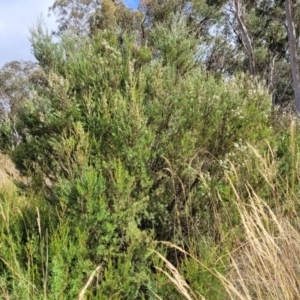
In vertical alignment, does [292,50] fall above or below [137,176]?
above

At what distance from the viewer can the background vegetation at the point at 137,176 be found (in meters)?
2.26

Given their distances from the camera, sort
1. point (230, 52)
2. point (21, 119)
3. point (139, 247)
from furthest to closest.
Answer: point (230, 52), point (21, 119), point (139, 247)

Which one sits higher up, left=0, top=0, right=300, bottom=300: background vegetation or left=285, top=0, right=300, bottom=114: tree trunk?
left=285, top=0, right=300, bottom=114: tree trunk

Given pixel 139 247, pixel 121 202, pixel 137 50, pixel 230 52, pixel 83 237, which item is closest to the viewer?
pixel 83 237

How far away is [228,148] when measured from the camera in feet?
11.5

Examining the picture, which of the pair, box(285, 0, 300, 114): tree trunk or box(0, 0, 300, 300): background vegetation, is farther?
box(285, 0, 300, 114): tree trunk

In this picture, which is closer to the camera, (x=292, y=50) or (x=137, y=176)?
(x=137, y=176)

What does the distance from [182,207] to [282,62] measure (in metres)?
23.4

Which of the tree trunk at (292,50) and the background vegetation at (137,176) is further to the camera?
the tree trunk at (292,50)

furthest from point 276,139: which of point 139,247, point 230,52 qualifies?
point 230,52

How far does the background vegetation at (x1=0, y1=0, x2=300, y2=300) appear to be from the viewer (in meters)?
2.26

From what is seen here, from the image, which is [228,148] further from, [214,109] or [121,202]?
[121,202]

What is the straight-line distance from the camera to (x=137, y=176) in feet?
9.46

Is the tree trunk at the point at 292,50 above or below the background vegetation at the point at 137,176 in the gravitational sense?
above
